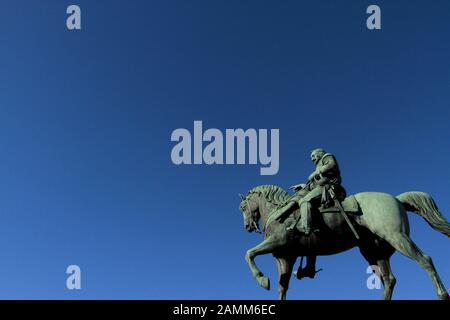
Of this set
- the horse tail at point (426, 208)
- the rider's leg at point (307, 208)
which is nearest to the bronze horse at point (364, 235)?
the horse tail at point (426, 208)

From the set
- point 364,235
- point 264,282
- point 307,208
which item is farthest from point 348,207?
point 264,282

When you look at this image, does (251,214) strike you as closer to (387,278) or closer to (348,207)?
(348,207)

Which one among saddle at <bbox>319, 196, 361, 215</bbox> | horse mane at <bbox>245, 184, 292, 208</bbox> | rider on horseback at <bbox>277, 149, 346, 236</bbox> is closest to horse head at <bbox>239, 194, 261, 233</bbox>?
horse mane at <bbox>245, 184, 292, 208</bbox>

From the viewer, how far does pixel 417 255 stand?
12.4 m

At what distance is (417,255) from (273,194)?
13.1ft

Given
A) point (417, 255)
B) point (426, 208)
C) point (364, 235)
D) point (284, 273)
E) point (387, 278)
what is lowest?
point (387, 278)

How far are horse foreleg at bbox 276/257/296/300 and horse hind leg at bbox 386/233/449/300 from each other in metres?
2.52

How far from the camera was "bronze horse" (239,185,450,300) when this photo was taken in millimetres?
12906

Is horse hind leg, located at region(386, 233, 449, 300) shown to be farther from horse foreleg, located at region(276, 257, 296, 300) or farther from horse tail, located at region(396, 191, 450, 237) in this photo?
horse foreleg, located at region(276, 257, 296, 300)

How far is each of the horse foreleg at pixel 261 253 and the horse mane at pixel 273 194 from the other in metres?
1.13

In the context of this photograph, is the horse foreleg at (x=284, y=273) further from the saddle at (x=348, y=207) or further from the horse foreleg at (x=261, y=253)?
the saddle at (x=348, y=207)

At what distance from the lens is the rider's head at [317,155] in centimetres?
1438
